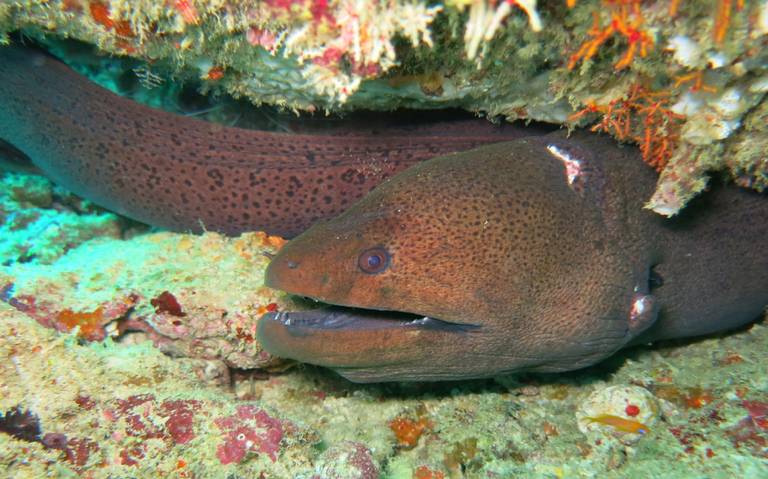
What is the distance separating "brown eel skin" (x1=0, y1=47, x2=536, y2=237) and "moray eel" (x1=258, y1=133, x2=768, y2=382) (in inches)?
36.5

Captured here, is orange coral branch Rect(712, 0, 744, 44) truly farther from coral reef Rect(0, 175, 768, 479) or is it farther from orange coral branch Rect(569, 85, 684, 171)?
coral reef Rect(0, 175, 768, 479)

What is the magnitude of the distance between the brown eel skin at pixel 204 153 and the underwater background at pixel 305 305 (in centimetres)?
23

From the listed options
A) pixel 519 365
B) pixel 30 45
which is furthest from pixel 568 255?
pixel 30 45

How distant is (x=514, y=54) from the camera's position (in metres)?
2.51

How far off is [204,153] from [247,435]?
2306 millimetres

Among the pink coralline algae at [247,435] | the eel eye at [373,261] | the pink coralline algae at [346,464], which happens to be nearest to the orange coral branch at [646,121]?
Result: the eel eye at [373,261]

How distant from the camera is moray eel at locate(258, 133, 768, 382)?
2.47 m

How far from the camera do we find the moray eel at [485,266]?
8.09 feet

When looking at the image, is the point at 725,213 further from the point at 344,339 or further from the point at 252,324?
the point at 252,324

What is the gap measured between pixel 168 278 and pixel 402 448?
2.06 meters

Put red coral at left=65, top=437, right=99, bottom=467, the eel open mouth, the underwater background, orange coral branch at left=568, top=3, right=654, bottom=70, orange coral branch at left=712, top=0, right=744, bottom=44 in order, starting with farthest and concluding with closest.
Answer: the eel open mouth
red coral at left=65, top=437, right=99, bottom=467
the underwater background
orange coral branch at left=568, top=3, right=654, bottom=70
orange coral branch at left=712, top=0, right=744, bottom=44

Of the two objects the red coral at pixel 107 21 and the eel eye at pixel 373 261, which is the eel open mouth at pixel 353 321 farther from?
the red coral at pixel 107 21

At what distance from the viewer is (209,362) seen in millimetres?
3330

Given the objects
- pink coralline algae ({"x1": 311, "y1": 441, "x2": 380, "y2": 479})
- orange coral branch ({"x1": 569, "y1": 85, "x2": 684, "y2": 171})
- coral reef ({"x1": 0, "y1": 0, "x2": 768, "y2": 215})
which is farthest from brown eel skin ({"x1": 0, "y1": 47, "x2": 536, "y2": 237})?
pink coralline algae ({"x1": 311, "y1": 441, "x2": 380, "y2": 479})
